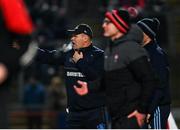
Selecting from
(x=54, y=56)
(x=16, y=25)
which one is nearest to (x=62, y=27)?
(x=54, y=56)

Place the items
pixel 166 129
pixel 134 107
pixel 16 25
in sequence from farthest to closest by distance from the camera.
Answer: pixel 166 129
pixel 134 107
pixel 16 25

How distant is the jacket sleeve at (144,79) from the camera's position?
22.7ft

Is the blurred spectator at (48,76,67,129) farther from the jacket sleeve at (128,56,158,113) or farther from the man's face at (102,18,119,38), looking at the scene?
the jacket sleeve at (128,56,158,113)

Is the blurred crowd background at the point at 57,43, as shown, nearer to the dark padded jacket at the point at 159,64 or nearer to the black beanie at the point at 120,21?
the dark padded jacket at the point at 159,64

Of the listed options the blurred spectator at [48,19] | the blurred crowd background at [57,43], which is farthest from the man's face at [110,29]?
the blurred spectator at [48,19]

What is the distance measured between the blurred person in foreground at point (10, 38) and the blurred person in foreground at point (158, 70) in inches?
160

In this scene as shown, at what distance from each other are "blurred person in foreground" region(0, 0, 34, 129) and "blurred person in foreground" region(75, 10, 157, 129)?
7.77ft

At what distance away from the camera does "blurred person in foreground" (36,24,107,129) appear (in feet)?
31.0

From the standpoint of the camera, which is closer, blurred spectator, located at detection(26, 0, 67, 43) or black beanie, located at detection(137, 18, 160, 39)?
black beanie, located at detection(137, 18, 160, 39)

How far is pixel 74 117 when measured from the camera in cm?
956

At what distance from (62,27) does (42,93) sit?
3899mm

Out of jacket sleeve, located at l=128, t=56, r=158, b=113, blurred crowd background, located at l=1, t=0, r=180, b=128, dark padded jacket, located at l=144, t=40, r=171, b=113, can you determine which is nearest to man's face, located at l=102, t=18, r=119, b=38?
jacket sleeve, located at l=128, t=56, r=158, b=113

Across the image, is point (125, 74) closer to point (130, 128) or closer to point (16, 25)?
point (130, 128)

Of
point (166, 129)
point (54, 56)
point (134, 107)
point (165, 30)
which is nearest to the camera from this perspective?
point (134, 107)
